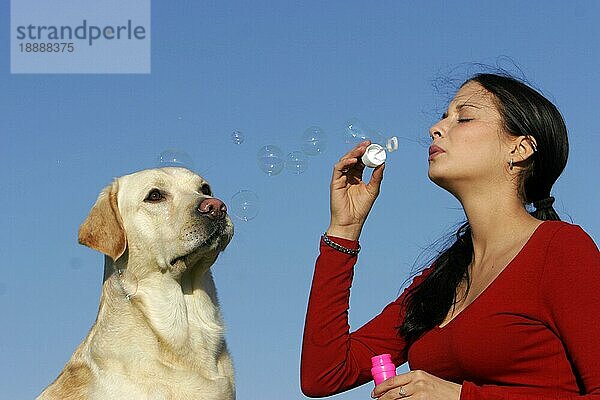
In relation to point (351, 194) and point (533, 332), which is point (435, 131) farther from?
point (533, 332)

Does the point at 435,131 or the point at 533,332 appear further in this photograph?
the point at 435,131

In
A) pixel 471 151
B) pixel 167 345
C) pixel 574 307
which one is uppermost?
pixel 471 151

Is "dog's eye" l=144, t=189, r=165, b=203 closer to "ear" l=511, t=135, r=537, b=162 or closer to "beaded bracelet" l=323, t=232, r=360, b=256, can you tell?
"beaded bracelet" l=323, t=232, r=360, b=256

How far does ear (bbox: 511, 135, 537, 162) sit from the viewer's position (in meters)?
4.05

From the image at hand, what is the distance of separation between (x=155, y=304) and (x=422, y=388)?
8.36 feet

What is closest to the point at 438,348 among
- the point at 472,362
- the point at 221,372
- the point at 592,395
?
the point at 472,362

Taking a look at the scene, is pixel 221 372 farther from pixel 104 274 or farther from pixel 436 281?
pixel 436 281

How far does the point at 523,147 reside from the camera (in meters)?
4.07

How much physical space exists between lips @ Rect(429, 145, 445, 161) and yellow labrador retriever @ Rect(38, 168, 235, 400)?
6.15 feet

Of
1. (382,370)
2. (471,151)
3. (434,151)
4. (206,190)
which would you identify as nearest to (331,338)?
(382,370)

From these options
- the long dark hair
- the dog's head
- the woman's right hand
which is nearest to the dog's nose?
the dog's head

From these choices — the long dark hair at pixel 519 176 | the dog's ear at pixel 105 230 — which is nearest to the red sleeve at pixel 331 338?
the long dark hair at pixel 519 176

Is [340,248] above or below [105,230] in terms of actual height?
below

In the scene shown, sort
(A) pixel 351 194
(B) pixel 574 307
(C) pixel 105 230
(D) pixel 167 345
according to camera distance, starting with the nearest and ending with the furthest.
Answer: (B) pixel 574 307 → (A) pixel 351 194 → (D) pixel 167 345 → (C) pixel 105 230
